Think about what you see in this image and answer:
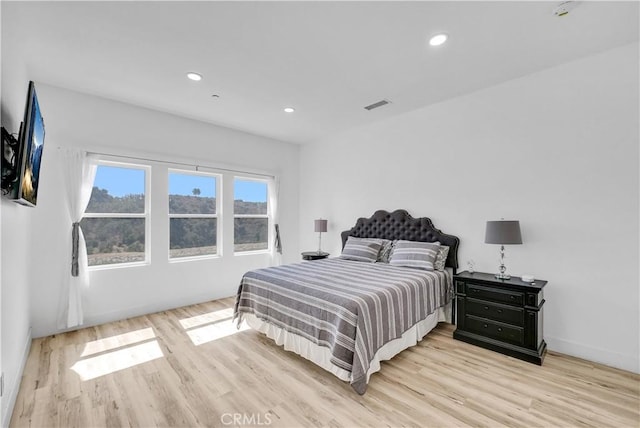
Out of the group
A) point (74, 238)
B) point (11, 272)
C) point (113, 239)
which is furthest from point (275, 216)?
point (11, 272)

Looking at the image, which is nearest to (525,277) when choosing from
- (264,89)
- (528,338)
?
(528,338)

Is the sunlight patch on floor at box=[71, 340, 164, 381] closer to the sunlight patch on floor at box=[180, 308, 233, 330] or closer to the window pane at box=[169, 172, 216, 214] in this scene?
the sunlight patch on floor at box=[180, 308, 233, 330]

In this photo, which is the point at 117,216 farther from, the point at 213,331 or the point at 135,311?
the point at 213,331

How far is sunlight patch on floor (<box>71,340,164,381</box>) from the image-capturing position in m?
2.45

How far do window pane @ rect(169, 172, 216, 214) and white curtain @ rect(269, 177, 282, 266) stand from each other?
3.47ft

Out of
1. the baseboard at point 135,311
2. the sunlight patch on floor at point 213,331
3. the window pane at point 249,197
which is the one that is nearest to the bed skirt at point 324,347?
the sunlight patch on floor at point 213,331

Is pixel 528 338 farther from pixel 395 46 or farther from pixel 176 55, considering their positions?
pixel 176 55

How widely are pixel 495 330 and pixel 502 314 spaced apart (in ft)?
0.60

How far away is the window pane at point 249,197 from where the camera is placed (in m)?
4.95

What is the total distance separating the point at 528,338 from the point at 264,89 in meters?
3.75

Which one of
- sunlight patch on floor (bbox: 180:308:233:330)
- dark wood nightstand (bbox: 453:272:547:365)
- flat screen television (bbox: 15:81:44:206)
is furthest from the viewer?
sunlight patch on floor (bbox: 180:308:233:330)

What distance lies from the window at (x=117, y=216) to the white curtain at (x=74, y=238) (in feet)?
0.59

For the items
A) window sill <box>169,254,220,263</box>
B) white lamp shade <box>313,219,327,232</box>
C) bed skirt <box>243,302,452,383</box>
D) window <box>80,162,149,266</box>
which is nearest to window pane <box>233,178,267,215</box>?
window sill <box>169,254,220,263</box>

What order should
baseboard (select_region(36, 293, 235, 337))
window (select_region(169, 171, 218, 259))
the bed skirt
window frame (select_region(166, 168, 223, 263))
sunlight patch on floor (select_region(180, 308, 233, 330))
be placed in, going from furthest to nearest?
window (select_region(169, 171, 218, 259))
window frame (select_region(166, 168, 223, 263))
sunlight patch on floor (select_region(180, 308, 233, 330))
baseboard (select_region(36, 293, 235, 337))
the bed skirt
